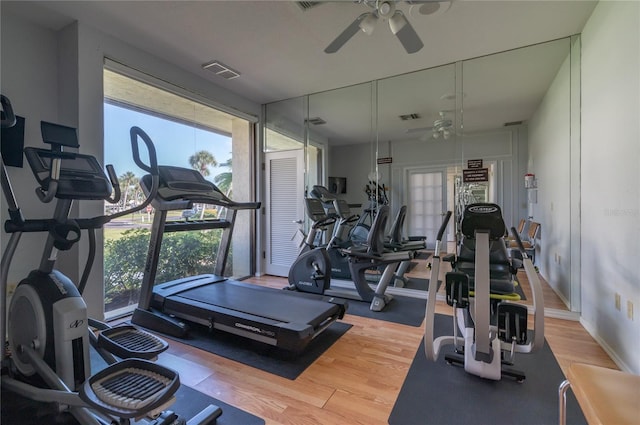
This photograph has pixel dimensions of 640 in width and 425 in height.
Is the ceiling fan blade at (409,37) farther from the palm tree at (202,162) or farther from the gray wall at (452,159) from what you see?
the palm tree at (202,162)

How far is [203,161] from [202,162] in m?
0.02

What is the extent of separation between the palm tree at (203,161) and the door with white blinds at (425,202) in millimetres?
2790

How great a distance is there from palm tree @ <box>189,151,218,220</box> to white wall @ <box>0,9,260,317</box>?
111 centimetres

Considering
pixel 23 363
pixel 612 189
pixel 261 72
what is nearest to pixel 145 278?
pixel 23 363

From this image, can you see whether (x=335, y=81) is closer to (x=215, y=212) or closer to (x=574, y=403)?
(x=215, y=212)

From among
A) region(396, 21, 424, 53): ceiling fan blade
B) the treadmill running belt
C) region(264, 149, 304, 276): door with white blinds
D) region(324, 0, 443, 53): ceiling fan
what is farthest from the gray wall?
the treadmill running belt

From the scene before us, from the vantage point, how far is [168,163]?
347 cm

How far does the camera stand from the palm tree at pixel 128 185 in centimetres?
306

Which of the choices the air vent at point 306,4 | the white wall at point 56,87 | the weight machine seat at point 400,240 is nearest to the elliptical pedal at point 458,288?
the weight machine seat at point 400,240

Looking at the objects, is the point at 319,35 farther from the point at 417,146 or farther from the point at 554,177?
the point at 554,177

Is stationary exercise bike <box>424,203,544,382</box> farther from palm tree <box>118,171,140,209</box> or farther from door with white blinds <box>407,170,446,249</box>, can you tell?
palm tree <box>118,171,140,209</box>

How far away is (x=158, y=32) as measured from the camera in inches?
110

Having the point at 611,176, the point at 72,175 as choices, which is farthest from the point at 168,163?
the point at 611,176

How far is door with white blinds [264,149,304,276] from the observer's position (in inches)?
185
